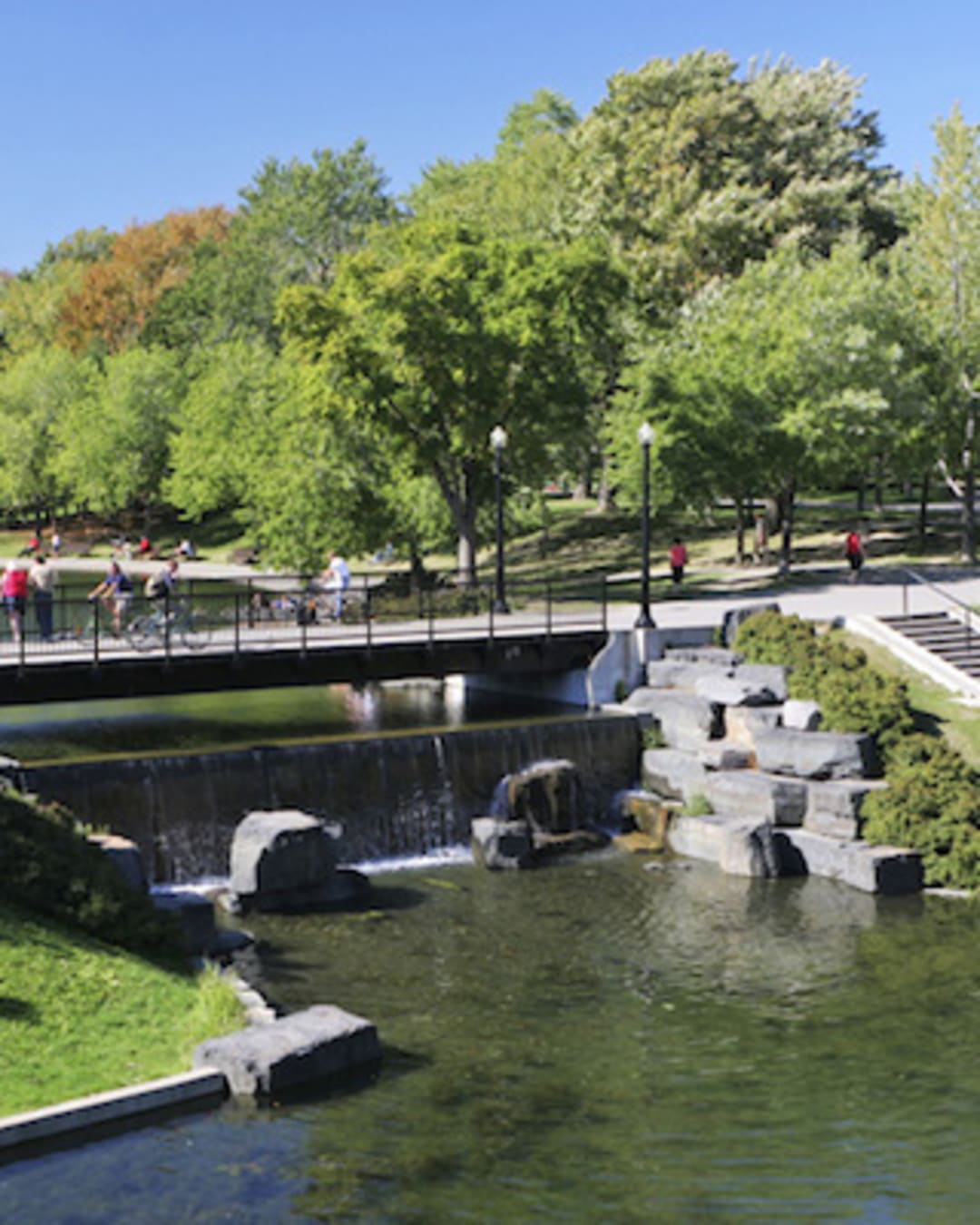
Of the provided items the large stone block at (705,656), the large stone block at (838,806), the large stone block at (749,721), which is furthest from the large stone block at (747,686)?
the large stone block at (838,806)

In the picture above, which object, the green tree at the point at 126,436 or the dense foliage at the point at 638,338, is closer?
the dense foliage at the point at 638,338

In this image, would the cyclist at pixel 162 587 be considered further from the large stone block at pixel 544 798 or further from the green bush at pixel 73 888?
the green bush at pixel 73 888

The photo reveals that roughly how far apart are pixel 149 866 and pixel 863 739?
1246 cm

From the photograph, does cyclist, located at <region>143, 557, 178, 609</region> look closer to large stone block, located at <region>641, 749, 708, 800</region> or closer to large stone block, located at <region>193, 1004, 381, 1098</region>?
large stone block, located at <region>641, 749, 708, 800</region>

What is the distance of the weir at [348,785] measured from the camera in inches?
1033

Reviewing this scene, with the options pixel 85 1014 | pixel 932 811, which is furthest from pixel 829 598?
pixel 85 1014

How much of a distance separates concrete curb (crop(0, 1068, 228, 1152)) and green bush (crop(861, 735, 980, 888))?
45.9 feet

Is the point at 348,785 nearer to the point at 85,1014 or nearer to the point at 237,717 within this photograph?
the point at 237,717

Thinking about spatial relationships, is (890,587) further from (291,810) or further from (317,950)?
(317,950)

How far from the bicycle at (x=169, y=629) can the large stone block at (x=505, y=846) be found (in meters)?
7.22

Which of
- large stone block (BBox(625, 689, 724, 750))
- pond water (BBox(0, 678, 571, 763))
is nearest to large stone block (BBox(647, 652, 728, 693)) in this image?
large stone block (BBox(625, 689, 724, 750))

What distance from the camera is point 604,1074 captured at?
17094mm

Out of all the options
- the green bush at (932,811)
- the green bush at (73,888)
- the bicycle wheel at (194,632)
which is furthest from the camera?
the bicycle wheel at (194,632)

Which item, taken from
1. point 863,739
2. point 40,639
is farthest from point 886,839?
point 40,639
